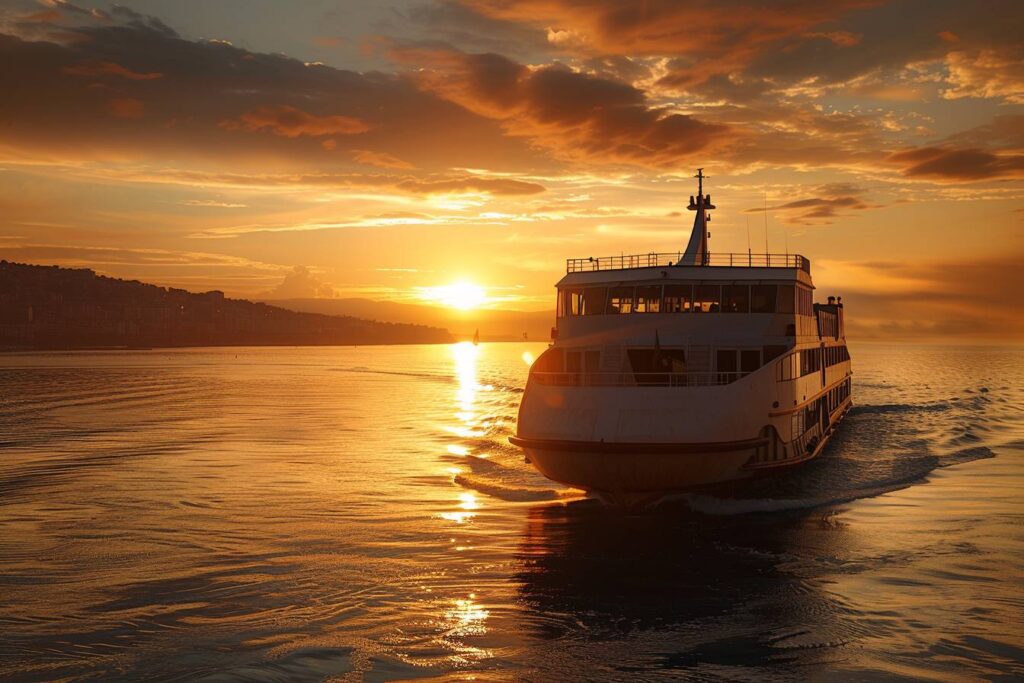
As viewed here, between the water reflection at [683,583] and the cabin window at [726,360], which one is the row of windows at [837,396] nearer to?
the cabin window at [726,360]

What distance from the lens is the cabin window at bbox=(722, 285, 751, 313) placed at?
2780 centimetres

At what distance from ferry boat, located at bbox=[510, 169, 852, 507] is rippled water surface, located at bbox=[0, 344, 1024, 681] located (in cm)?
179

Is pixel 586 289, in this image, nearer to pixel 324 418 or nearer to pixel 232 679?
pixel 232 679

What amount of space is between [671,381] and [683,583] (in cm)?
827

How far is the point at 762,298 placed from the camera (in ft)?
91.6

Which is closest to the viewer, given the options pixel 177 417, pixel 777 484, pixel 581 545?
pixel 581 545

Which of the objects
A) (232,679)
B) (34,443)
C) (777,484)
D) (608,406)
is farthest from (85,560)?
(34,443)

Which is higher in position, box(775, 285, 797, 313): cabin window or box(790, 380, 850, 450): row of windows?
box(775, 285, 797, 313): cabin window

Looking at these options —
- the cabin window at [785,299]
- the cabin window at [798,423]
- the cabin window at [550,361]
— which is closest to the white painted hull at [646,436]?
the cabin window at [550,361]

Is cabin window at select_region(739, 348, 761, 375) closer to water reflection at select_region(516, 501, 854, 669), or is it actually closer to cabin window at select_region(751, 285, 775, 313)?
cabin window at select_region(751, 285, 775, 313)

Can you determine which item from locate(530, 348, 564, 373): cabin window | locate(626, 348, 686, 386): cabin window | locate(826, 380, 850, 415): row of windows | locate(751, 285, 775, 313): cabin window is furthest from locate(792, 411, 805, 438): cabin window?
locate(826, 380, 850, 415): row of windows

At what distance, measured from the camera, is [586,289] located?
2920 cm

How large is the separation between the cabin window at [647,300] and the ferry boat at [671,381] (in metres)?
0.04

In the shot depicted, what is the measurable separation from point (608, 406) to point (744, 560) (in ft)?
17.5
